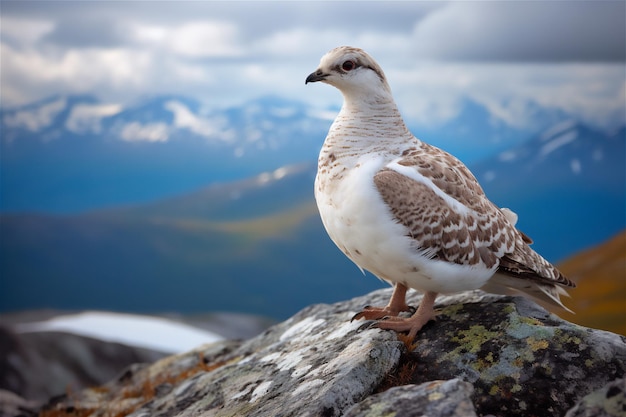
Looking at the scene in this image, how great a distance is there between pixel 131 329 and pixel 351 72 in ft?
40.7

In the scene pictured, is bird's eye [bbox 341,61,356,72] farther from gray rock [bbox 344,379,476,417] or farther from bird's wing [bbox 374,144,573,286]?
gray rock [bbox 344,379,476,417]

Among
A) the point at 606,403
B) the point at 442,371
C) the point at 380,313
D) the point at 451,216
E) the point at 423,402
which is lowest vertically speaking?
the point at 606,403

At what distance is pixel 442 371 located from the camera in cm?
416

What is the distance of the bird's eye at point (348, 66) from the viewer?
4805 mm

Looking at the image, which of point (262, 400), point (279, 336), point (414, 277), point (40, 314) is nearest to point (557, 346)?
point (414, 277)

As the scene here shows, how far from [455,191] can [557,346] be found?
1.37 metres

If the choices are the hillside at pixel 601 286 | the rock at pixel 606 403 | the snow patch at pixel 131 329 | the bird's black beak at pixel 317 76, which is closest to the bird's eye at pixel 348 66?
the bird's black beak at pixel 317 76

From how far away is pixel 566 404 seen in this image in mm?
3828

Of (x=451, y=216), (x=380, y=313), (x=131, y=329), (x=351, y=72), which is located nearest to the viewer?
(x=451, y=216)

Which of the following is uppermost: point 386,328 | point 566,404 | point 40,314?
point 40,314

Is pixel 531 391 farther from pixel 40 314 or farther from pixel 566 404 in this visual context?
pixel 40 314

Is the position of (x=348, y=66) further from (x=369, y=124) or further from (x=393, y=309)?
(x=393, y=309)

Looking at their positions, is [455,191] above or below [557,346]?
above

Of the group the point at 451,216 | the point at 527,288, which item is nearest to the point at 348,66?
the point at 451,216
